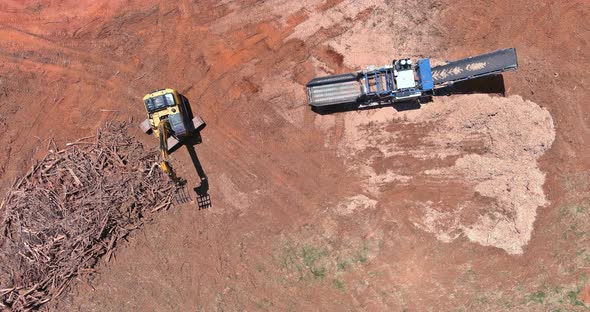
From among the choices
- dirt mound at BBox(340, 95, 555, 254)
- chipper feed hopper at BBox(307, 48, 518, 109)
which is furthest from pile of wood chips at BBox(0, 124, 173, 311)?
dirt mound at BBox(340, 95, 555, 254)

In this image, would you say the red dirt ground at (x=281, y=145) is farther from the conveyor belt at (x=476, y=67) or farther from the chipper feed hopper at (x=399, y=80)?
the conveyor belt at (x=476, y=67)

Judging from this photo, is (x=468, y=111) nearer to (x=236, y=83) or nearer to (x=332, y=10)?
(x=332, y=10)

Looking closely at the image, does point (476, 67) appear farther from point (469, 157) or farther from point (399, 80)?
point (469, 157)

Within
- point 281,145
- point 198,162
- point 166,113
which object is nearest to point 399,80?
point 281,145

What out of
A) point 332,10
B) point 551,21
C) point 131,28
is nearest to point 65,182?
point 131,28

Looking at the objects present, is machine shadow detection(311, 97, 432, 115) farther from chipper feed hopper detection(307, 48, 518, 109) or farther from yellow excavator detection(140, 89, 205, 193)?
yellow excavator detection(140, 89, 205, 193)
